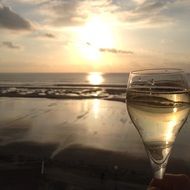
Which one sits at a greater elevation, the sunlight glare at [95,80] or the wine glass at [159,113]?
the wine glass at [159,113]

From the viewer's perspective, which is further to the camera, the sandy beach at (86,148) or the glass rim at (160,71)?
the sandy beach at (86,148)

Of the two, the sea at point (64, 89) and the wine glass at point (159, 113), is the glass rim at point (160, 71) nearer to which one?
the wine glass at point (159, 113)

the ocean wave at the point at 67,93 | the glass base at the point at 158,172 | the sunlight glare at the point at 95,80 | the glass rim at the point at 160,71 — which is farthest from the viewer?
the sunlight glare at the point at 95,80

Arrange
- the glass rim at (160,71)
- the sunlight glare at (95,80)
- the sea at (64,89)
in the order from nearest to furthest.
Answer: the glass rim at (160,71), the sea at (64,89), the sunlight glare at (95,80)

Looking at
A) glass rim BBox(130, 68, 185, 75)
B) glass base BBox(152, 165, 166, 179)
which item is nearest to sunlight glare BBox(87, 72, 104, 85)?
glass rim BBox(130, 68, 185, 75)

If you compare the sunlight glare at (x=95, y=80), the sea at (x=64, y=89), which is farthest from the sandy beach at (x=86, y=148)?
the sunlight glare at (x=95, y=80)

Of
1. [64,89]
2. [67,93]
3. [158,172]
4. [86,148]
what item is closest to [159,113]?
[158,172]

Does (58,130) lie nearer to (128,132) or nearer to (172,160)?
(128,132)
